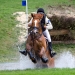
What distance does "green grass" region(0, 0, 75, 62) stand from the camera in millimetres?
18922

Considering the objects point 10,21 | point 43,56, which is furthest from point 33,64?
point 10,21

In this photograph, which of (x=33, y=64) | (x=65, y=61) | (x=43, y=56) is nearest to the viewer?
(x=43, y=56)

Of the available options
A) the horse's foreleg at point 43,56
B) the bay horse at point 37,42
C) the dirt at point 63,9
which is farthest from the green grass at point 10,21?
the horse's foreleg at point 43,56

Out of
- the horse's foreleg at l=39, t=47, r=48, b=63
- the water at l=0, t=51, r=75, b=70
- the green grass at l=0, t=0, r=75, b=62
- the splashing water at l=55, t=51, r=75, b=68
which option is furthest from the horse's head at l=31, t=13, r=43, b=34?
the green grass at l=0, t=0, r=75, b=62

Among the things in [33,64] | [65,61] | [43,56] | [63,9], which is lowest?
[63,9]

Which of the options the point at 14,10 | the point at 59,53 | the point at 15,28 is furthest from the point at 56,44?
the point at 14,10

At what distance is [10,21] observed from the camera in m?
23.0

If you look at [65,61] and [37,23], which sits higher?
[37,23]

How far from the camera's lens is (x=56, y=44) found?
19922 mm

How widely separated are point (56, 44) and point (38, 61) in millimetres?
6258

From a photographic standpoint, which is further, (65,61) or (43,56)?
(65,61)

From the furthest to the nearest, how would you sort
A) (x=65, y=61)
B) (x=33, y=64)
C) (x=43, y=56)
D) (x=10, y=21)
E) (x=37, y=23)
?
1. (x=10, y=21)
2. (x=65, y=61)
3. (x=33, y=64)
4. (x=43, y=56)
5. (x=37, y=23)

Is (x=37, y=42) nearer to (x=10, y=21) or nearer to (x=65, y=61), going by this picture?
(x=65, y=61)

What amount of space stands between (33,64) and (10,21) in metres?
8.94
